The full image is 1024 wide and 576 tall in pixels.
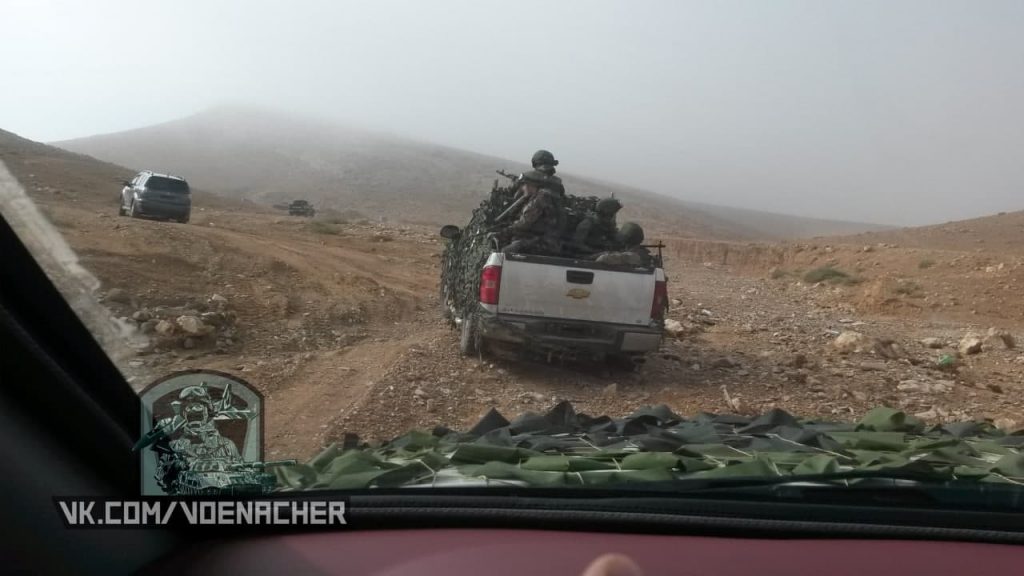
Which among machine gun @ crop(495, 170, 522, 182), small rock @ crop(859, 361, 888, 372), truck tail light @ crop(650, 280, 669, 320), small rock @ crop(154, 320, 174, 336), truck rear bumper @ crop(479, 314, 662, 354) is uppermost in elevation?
machine gun @ crop(495, 170, 522, 182)

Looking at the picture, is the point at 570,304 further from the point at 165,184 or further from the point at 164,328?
the point at 165,184

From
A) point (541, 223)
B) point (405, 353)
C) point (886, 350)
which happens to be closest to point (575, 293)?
point (541, 223)

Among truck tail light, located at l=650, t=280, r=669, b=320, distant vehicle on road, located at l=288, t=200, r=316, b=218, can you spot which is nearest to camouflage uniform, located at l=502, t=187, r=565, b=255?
truck tail light, located at l=650, t=280, r=669, b=320

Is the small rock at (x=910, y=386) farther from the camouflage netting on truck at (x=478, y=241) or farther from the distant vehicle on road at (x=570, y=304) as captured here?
the camouflage netting on truck at (x=478, y=241)

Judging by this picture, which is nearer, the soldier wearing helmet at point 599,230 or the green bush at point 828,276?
the soldier wearing helmet at point 599,230

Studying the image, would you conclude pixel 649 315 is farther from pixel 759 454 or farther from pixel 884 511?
pixel 884 511

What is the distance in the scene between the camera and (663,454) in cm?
276

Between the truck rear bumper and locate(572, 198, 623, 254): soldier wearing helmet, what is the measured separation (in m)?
Answer: 1.32

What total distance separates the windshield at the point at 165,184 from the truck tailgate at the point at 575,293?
38.3ft

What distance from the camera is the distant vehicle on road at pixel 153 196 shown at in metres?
16.6

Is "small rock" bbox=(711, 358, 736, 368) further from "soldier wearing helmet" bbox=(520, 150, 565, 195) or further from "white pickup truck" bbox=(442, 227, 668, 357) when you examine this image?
"soldier wearing helmet" bbox=(520, 150, 565, 195)

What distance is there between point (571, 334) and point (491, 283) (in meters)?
0.96

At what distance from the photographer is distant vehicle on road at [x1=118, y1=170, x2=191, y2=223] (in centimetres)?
1658

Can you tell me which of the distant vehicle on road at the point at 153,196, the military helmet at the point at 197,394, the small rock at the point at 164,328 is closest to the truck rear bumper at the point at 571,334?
the small rock at the point at 164,328
